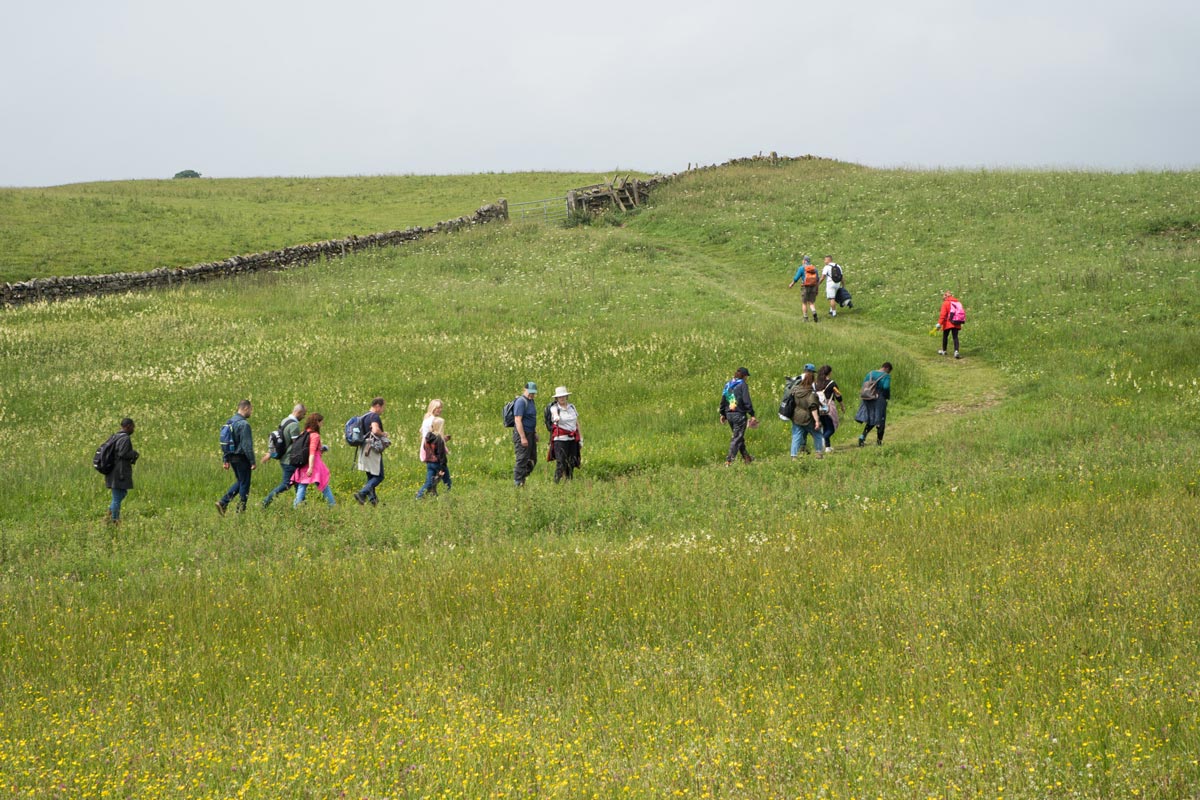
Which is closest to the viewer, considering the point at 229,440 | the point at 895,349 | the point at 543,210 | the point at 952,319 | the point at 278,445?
the point at 229,440

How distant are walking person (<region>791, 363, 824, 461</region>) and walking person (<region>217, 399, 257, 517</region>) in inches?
368

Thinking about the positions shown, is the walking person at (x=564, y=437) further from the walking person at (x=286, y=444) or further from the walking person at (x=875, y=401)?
the walking person at (x=875, y=401)

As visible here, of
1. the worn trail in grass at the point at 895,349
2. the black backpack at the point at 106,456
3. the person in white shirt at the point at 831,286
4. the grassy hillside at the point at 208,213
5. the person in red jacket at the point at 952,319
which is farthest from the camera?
the grassy hillside at the point at 208,213

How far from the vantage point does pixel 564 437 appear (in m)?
16.1

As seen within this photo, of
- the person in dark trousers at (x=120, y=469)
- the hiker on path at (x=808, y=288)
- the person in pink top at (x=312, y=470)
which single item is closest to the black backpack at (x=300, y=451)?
the person in pink top at (x=312, y=470)

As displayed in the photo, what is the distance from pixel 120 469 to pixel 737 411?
33.9ft

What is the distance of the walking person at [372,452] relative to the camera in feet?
52.0

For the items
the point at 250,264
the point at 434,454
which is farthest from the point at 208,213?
the point at 434,454

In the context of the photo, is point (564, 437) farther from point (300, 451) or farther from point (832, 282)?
point (832, 282)

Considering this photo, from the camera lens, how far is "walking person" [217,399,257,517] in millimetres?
15234

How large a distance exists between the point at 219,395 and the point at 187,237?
25367mm

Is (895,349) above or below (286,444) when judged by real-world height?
above

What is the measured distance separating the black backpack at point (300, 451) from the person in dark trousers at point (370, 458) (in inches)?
33.7

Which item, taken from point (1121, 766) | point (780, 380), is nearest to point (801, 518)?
point (1121, 766)
